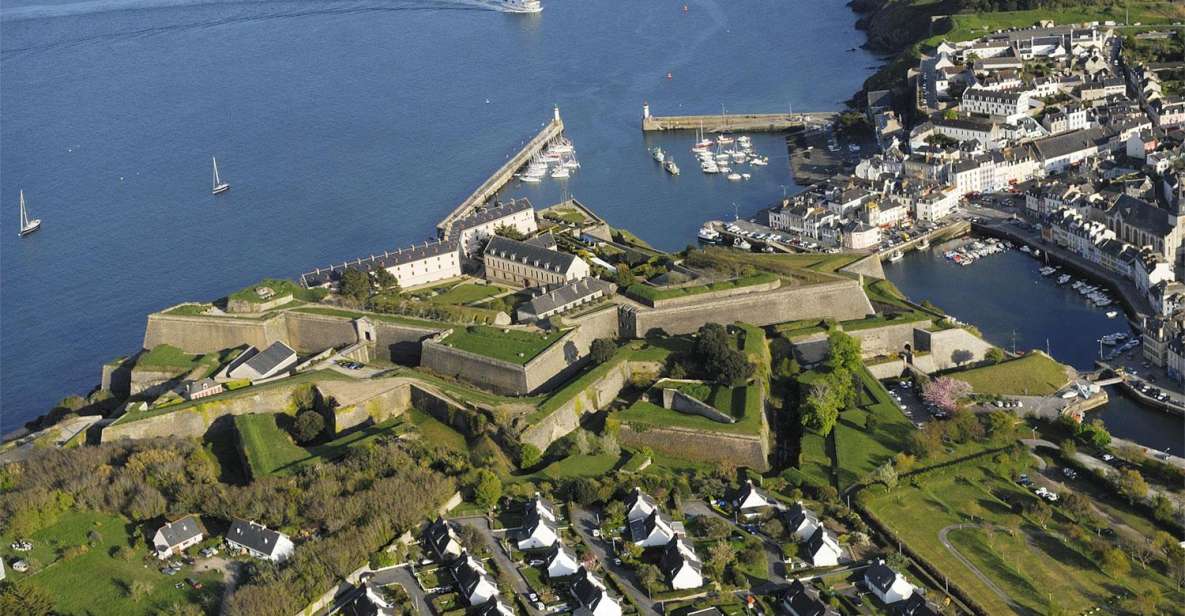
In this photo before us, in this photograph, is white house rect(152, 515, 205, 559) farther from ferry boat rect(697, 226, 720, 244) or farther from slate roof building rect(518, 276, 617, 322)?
ferry boat rect(697, 226, 720, 244)

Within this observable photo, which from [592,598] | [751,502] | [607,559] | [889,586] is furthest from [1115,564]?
Answer: [592,598]

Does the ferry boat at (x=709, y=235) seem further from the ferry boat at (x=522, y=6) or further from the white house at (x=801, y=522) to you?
the ferry boat at (x=522, y=6)

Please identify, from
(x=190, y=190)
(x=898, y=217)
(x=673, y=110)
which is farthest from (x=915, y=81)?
(x=190, y=190)

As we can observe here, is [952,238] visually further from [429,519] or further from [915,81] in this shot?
[429,519]

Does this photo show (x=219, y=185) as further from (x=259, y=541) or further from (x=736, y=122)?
(x=259, y=541)

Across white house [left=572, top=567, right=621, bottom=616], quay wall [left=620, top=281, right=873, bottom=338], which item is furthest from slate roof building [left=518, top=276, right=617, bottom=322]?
white house [left=572, top=567, right=621, bottom=616]

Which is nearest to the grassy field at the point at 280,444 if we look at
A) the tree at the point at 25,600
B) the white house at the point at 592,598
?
the tree at the point at 25,600

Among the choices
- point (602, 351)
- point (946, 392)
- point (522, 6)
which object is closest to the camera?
point (946, 392)
